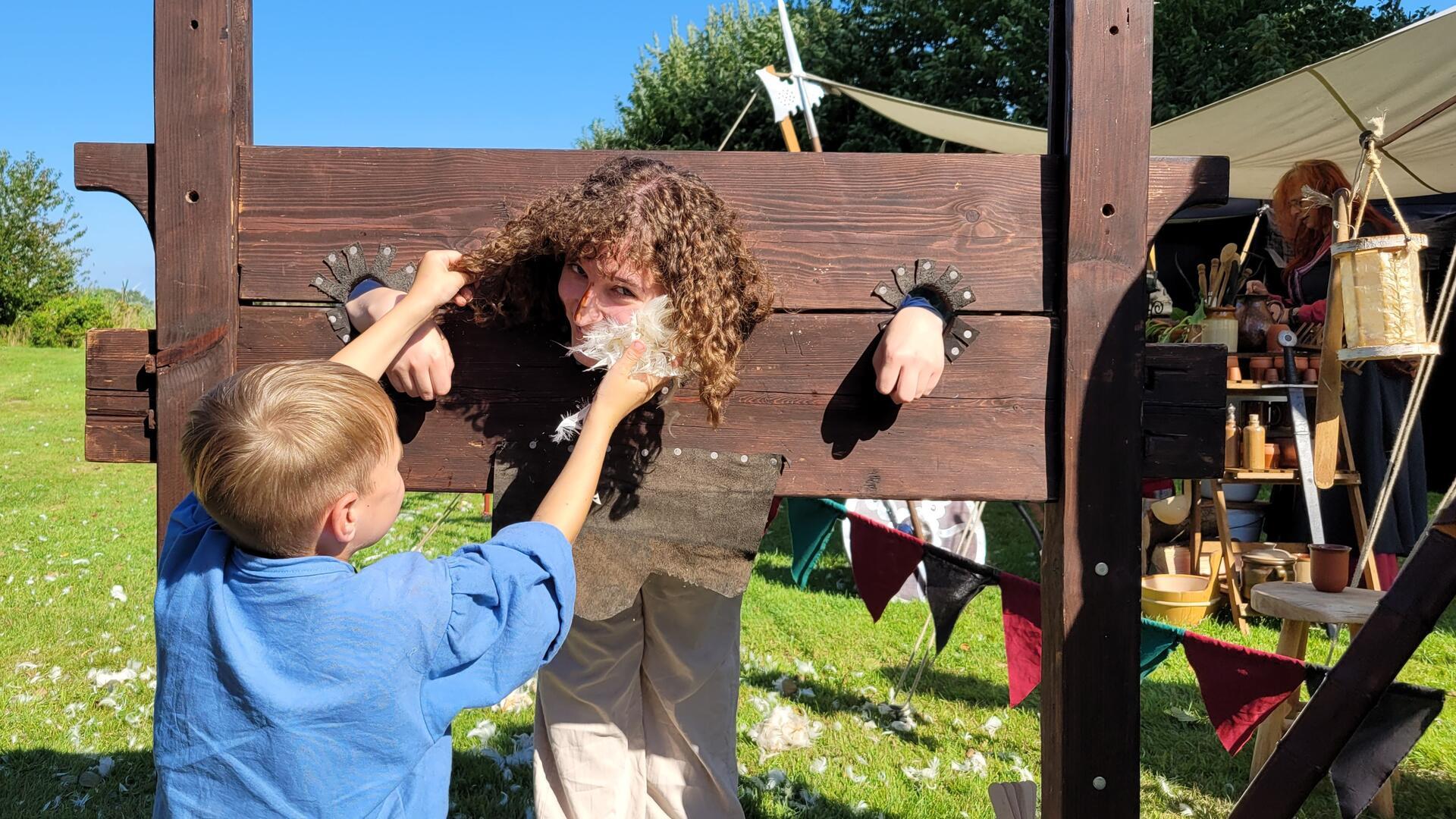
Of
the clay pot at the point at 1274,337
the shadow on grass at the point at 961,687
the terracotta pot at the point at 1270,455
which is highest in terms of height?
the clay pot at the point at 1274,337

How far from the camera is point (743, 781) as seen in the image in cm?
311

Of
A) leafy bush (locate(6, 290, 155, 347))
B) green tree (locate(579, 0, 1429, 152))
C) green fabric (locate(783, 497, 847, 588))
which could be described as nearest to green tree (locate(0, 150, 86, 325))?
leafy bush (locate(6, 290, 155, 347))

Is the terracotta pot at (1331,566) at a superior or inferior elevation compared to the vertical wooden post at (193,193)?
inferior

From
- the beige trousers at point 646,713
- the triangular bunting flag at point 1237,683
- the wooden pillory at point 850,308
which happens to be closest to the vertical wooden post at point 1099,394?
the wooden pillory at point 850,308

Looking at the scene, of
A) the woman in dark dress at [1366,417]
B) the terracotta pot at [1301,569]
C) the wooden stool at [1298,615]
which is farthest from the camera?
the terracotta pot at [1301,569]

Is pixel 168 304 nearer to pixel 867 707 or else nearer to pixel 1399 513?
pixel 867 707

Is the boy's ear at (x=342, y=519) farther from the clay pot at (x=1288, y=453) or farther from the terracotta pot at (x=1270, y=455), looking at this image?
the clay pot at (x=1288, y=453)

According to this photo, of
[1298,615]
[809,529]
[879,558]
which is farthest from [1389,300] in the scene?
[809,529]

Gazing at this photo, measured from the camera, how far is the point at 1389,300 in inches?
85.3

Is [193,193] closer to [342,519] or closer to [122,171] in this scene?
[122,171]

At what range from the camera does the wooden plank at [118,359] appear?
5.89ft

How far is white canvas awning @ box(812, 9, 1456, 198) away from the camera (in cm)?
539

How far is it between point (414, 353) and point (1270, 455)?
4264mm

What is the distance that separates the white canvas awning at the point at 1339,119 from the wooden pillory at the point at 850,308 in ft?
11.6
